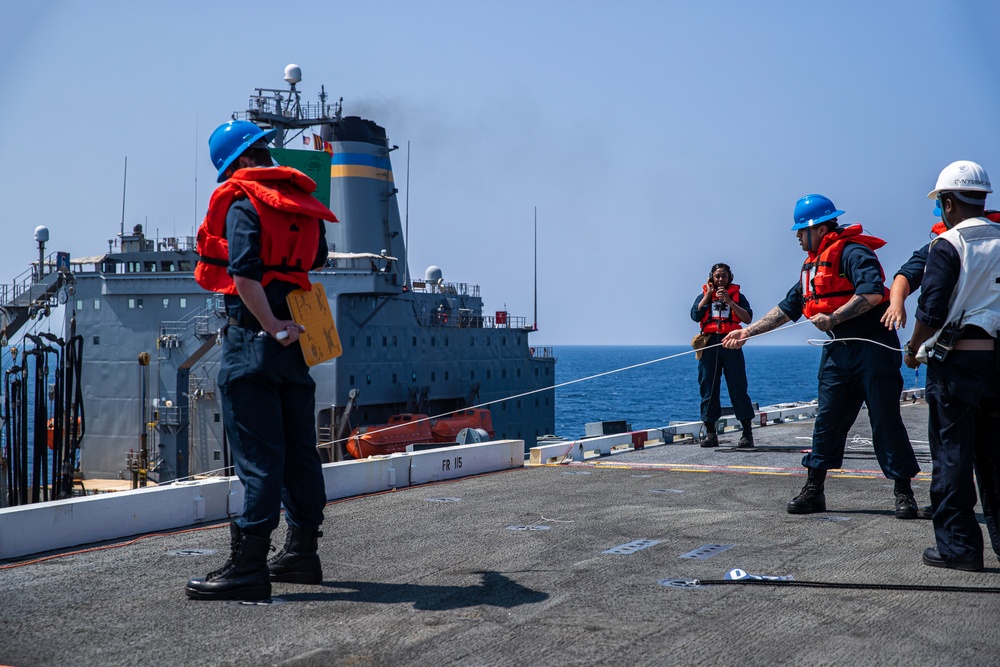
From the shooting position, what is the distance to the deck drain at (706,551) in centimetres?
388

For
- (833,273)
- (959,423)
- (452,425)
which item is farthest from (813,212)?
(452,425)

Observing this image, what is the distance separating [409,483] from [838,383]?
287cm

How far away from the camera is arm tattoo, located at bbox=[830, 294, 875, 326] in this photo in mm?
4886

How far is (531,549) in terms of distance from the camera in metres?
4.07

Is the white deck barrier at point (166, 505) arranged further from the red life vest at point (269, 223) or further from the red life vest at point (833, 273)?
the red life vest at point (833, 273)

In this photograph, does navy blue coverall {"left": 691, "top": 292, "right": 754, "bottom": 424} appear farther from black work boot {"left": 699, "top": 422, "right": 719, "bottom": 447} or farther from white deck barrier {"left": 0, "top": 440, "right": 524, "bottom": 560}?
white deck barrier {"left": 0, "top": 440, "right": 524, "bottom": 560}

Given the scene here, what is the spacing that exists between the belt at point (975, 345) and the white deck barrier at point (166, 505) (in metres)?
3.56

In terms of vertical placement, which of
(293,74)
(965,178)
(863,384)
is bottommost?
(863,384)

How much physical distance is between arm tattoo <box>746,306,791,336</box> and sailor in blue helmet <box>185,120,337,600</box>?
278 cm

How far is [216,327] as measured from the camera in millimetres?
27453

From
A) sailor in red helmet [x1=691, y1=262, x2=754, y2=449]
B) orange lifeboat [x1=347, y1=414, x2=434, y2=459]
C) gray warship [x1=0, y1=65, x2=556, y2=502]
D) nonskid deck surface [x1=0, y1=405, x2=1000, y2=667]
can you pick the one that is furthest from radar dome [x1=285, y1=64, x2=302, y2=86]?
nonskid deck surface [x1=0, y1=405, x2=1000, y2=667]

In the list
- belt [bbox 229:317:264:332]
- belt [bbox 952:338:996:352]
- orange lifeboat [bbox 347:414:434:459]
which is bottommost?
orange lifeboat [bbox 347:414:434:459]

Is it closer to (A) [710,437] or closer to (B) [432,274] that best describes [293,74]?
(B) [432,274]

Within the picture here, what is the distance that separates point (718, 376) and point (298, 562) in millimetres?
6451
